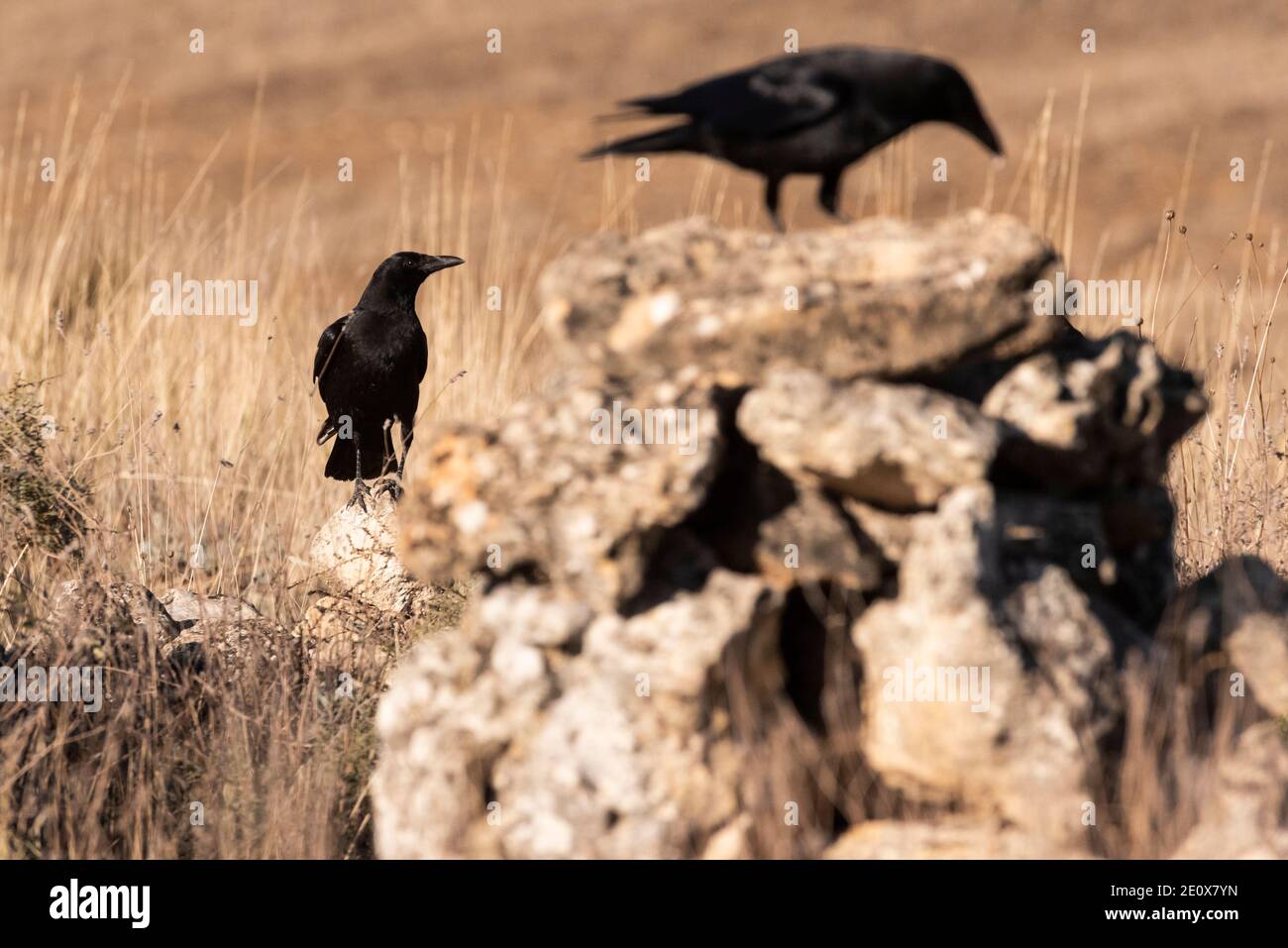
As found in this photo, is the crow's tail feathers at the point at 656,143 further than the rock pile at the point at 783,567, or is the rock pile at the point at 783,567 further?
the crow's tail feathers at the point at 656,143

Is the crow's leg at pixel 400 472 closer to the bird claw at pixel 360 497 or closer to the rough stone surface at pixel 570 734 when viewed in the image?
the bird claw at pixel 360 497

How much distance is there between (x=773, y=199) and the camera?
3.91 m

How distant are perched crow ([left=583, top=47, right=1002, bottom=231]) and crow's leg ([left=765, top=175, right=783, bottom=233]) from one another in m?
0.10

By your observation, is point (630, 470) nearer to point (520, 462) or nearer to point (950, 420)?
point (520, 462)

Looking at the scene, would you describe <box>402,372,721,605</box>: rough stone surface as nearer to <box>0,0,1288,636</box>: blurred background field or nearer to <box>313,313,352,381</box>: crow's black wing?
<box>0,0,1288,636</box>: blurred background field

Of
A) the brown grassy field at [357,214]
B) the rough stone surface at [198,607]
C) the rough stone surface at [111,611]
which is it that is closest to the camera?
the rough stone surface at [111,611]

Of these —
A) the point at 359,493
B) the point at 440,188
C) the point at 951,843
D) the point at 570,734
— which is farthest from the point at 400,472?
the point at 440,188

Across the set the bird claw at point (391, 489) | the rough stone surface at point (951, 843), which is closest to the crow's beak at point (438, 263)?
the bird claw at point (391, 489)

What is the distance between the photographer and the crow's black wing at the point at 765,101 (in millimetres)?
3637

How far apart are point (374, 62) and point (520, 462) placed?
3682 cm

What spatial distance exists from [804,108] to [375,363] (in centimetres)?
331

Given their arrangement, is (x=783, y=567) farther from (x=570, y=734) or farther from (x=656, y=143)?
(x=656, y=143)

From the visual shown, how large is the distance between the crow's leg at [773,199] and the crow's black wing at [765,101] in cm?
21

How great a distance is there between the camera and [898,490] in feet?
11.0
